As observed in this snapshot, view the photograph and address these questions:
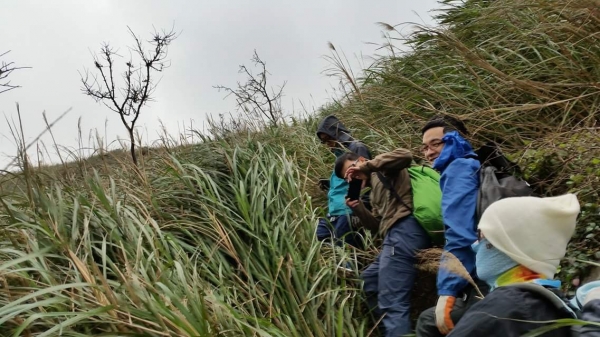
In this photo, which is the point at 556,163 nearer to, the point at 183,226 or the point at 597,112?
the point at 597,112

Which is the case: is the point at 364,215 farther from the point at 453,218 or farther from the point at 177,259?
the point at 177,259

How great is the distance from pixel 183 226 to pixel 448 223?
1745 millimetres

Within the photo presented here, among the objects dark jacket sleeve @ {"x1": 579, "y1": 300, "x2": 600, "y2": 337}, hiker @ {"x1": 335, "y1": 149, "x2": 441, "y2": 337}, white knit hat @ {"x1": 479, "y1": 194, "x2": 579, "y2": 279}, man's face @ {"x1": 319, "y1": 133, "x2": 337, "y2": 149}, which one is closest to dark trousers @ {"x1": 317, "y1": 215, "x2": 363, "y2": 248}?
hiker @ {"x1": 335, "y1": 149, "x2": 441, "y2": 337}

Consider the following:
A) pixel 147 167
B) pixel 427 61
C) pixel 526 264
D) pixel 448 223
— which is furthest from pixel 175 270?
pixel 427 61

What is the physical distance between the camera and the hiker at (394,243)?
3.01 m

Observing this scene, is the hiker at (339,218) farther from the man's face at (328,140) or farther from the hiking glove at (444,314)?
the hiking glove at (444,314)

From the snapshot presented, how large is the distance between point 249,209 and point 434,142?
133 cm

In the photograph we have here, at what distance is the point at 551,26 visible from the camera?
13.5 ft

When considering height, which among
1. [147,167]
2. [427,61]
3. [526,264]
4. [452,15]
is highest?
[452,15]

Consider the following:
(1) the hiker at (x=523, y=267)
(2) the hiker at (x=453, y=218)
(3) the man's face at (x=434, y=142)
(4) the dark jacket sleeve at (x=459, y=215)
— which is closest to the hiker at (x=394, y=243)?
(3) the man's face at (x=434, y=142)

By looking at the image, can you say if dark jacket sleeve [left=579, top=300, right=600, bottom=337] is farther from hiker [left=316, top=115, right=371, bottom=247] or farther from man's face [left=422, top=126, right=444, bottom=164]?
hiker [left=316, top=115, right=371, bottom=247]

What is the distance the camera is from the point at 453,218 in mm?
2707

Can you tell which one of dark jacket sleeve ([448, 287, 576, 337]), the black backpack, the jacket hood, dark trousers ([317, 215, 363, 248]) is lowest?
dark jacket sleeve ([448, 287, 576, 337])

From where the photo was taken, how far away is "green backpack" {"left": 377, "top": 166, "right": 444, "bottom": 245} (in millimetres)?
3135
